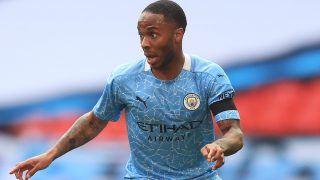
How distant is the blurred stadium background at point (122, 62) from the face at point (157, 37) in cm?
333

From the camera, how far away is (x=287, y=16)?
8164 mm

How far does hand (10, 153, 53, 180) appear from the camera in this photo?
5.05m

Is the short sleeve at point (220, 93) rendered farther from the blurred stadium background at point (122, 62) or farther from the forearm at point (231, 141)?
the blurred stadium background at point (122, 62)

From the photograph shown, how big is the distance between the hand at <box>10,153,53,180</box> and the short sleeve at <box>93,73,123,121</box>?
0.39 m

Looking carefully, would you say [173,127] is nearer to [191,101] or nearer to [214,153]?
[191,101]

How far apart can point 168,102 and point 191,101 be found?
13cm

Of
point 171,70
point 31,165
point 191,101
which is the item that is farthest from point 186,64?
point 31,165

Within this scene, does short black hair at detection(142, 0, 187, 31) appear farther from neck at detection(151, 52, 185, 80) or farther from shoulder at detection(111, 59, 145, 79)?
shoulder at detection(111, 59, 145, 79)

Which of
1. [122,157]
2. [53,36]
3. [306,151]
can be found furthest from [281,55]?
[53,36]

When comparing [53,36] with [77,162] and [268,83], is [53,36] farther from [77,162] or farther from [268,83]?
[268,83]

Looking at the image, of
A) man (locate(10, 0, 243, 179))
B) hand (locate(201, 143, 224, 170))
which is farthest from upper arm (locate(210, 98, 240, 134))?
hand (locate(201, 143, 224, 170))

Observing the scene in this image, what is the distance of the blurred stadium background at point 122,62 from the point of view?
26.6ft

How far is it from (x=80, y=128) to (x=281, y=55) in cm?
330

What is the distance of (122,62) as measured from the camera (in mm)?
9133
